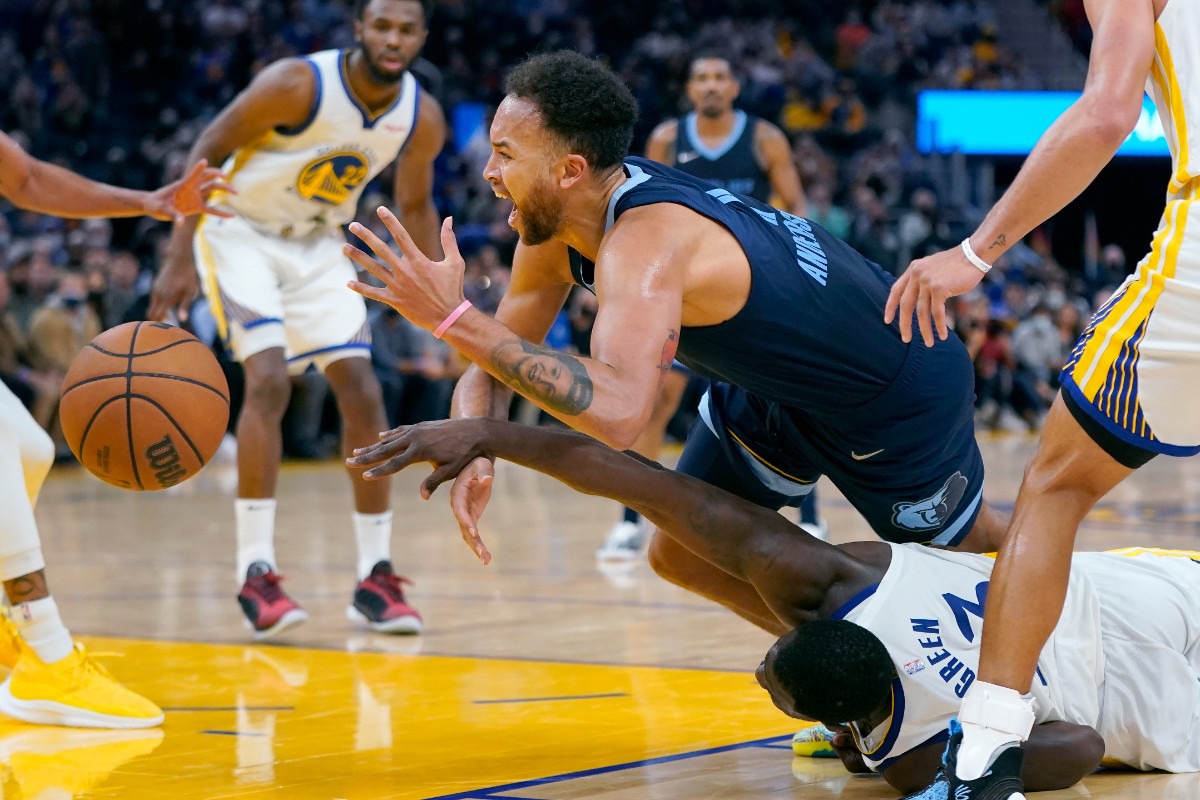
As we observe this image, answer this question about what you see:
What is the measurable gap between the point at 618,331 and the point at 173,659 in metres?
2.78

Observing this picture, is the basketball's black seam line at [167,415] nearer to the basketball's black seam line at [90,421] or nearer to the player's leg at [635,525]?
the basketball's black seam line at [90,421]

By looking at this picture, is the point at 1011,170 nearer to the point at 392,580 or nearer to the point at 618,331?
the point at 392,580

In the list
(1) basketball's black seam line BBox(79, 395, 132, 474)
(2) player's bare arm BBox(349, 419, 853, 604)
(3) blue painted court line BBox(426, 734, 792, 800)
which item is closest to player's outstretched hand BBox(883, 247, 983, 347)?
(2) player's bare arm BBox(349, 419, 853, 604)

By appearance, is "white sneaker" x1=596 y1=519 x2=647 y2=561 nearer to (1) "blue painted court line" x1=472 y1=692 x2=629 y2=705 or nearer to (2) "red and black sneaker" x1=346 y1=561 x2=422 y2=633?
(2) "red and black sneaker" x1=346 y1=561 x2=422 y2=633

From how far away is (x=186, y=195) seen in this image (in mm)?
5473

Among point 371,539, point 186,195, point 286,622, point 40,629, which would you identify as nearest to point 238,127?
point 186,195

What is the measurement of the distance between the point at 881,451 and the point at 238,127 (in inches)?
129

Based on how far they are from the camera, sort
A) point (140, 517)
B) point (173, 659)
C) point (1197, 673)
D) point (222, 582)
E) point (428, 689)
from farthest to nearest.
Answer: point (140, 517), point (222, 582), point (173, 659), point (428, 689), point (1197, 673)

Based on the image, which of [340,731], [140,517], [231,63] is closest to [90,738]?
[340,731]

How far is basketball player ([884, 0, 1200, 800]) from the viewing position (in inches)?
127

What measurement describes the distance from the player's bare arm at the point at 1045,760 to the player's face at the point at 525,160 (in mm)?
1489

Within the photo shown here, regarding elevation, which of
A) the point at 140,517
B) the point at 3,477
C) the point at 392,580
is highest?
the point at 3,477

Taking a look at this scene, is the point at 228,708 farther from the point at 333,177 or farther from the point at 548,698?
the point at 333,177

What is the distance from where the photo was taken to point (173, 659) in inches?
218
